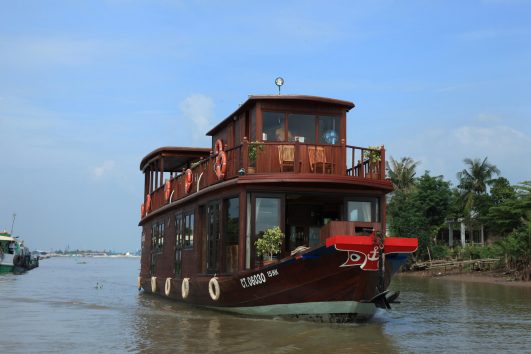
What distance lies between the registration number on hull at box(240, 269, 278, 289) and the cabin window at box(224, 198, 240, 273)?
0.65 meters

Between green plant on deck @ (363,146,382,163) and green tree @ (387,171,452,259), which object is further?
green tree @ (387,171,452,259)

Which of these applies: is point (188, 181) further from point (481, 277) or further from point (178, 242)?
point (481, 277)

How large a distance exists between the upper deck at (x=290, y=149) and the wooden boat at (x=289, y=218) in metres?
0.02

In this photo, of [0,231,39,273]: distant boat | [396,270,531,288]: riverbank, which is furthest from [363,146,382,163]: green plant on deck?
[0,231,39,273]: distant boat

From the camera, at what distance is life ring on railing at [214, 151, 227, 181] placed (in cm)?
1259

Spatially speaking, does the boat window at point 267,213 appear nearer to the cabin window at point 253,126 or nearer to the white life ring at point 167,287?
the cabin window at point 253,126

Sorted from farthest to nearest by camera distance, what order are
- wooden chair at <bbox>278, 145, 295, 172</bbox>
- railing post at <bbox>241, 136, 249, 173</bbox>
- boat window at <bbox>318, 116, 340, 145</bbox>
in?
boat window at <bbox>318, 116, 340, 145</bbox>, wooden chair at <bbox>278, 145, 295, 172</bbox>, railing post at <bbox>241, 136, 249, 173</bbox>

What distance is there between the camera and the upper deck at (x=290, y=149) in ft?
39.2

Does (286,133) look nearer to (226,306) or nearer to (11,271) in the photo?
(226,306)

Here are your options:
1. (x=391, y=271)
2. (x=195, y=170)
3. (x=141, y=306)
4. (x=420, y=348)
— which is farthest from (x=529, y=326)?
(x=141, y=306)

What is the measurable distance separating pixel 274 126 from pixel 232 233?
8.40 ft

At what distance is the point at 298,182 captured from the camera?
38.5 ft

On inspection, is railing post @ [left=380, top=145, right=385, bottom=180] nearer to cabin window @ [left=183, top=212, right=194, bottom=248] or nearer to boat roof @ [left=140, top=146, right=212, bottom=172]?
cabin window @ [left=183, top=212, right=194, bottom=248]

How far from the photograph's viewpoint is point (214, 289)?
13.0m
